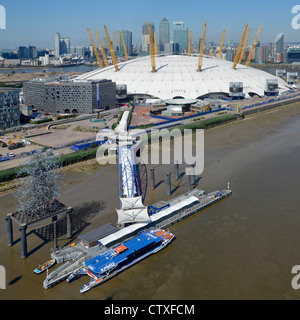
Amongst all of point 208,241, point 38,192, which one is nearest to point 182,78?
point 208,241

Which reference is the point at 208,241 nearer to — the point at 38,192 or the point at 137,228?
the point at 137,228

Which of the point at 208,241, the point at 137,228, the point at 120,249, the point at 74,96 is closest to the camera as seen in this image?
the point at 120,249

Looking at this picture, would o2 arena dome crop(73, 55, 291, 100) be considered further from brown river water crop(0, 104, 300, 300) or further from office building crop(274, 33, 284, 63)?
office building crop(274, 33, 284, 63)

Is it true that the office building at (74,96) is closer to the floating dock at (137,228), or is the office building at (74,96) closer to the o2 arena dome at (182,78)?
the o2 arena dome at (182,78)

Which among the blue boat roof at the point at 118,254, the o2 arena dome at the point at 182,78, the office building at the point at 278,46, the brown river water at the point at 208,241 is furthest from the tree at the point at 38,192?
the office building at the point at 278,46

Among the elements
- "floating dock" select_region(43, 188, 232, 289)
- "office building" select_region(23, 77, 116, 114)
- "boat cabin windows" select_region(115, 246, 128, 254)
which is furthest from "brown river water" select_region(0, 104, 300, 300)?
A: "office building" select_region(23, 77, 116, 114)
